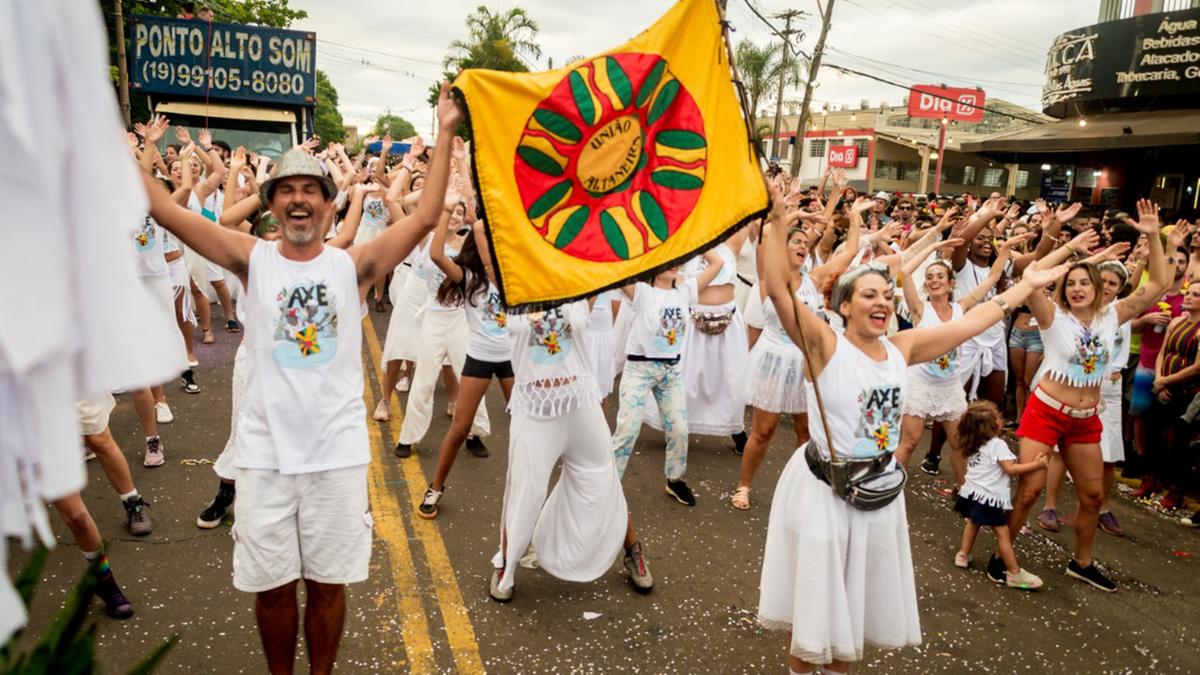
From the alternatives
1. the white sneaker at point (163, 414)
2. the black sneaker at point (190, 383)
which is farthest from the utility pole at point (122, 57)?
the white sneaker at point (163, 414)

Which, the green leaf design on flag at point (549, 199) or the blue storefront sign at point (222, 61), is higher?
the blue storefront sign at point (222, 61)

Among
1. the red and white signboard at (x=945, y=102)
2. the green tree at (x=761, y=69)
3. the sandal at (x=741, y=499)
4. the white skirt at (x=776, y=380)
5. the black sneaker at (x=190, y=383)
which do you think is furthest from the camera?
the green tree at (x=761, y=69)

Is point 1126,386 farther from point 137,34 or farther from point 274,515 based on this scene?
point 137,34

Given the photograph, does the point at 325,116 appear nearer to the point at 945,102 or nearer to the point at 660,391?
the point at 945,102

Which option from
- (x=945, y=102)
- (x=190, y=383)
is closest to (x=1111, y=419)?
(x=190, y=383)

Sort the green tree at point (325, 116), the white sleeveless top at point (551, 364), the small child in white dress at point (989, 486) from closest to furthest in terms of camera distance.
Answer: the white sleeveless top at point (551, 364), the small child in white dress at point (989, 486), the green tree at point (325, 116)

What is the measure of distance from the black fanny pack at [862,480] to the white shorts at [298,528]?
192 centimetres

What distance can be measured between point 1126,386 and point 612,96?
636cm

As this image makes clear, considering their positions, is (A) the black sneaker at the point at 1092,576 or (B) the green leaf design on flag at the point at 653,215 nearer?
(B) the green leaf design on flag at the point at 653,215

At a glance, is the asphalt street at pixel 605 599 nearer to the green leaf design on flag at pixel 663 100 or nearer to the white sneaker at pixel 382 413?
the white sneaker at pixel 382 413

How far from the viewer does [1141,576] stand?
525 centimetres

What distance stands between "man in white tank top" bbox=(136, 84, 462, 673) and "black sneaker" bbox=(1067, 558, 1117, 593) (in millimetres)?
4265

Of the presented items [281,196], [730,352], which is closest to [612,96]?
[281,196]

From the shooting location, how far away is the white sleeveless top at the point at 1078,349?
507 cm
